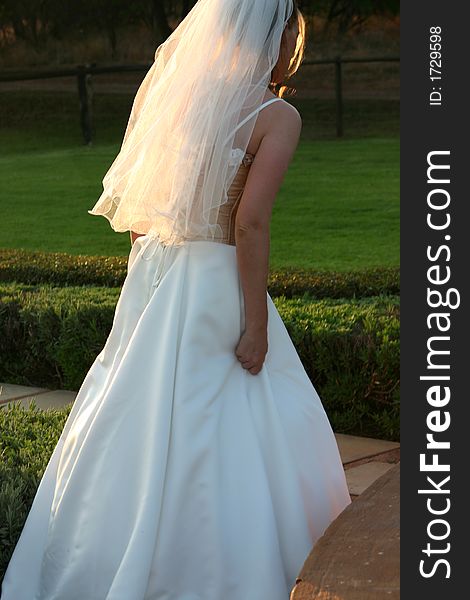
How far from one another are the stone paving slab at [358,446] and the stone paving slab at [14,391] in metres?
1.76

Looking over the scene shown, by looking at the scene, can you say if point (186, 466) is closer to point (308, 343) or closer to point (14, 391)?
point (308, 343)

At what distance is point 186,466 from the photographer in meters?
3.28

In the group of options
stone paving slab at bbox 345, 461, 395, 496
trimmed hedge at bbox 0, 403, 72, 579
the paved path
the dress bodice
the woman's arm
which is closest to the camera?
the woman's arm

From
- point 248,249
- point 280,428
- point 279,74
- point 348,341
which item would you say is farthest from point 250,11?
point 348,341

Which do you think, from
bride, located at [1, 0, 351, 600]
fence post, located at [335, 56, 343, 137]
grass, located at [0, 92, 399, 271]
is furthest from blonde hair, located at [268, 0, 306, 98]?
fence post, located at [335, 56, 343, 137]

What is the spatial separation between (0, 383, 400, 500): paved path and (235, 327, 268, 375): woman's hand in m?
1.02

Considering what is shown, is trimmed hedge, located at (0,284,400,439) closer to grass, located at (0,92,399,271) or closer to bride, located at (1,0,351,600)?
bride, located at (1,0,351,600)

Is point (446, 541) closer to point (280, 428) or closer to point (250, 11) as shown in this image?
point (280, 428)

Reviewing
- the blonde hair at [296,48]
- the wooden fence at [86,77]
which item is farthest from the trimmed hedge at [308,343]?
the wooden fence at [86,77]

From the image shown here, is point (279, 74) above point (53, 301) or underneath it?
above

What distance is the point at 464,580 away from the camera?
1.92 metres

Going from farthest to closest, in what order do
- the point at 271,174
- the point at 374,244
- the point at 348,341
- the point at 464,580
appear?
the point at 374,244, the point at 348,341, the point at 271,174, the point at 464,580

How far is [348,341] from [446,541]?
341 cm

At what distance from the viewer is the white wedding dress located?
3.27m
